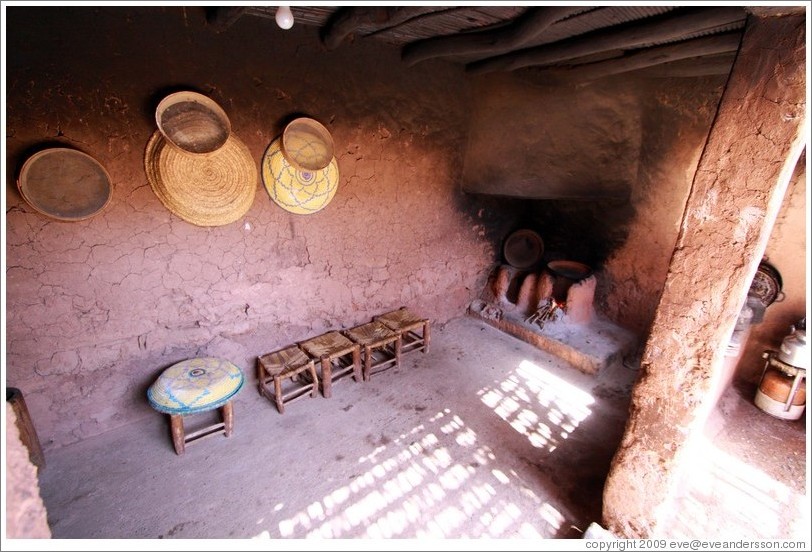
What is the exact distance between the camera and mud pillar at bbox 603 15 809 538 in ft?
5.66

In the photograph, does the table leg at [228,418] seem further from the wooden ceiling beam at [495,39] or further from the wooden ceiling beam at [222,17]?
the wooden ceiling beam at [495,39]

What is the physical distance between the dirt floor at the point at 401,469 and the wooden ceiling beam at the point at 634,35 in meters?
2.85

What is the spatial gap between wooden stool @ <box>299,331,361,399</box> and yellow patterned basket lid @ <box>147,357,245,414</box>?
83 cm

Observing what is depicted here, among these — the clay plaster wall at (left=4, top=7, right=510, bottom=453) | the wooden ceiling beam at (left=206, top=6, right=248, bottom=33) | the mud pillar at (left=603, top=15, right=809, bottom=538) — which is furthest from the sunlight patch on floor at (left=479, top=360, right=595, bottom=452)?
the wooden ceiling beam at (left=206, top=6, right=248, bottom=33)

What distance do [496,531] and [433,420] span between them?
1.15m

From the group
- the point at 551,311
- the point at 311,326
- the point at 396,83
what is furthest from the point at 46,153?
the point at 551,311

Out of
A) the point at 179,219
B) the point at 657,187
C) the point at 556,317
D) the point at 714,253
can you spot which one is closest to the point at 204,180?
the point at 179,219

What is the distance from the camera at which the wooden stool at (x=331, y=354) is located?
3.87m

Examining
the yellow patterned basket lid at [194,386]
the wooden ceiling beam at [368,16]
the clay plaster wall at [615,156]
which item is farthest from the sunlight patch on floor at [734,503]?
the wooden ceiling beam at [368,16]

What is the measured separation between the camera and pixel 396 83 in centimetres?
422

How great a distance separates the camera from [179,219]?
3.30 meters

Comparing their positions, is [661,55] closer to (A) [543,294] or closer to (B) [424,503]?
(A) [543,294]

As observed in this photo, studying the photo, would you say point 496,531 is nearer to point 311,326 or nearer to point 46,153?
point 311,326

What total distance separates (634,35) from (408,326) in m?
3.29
